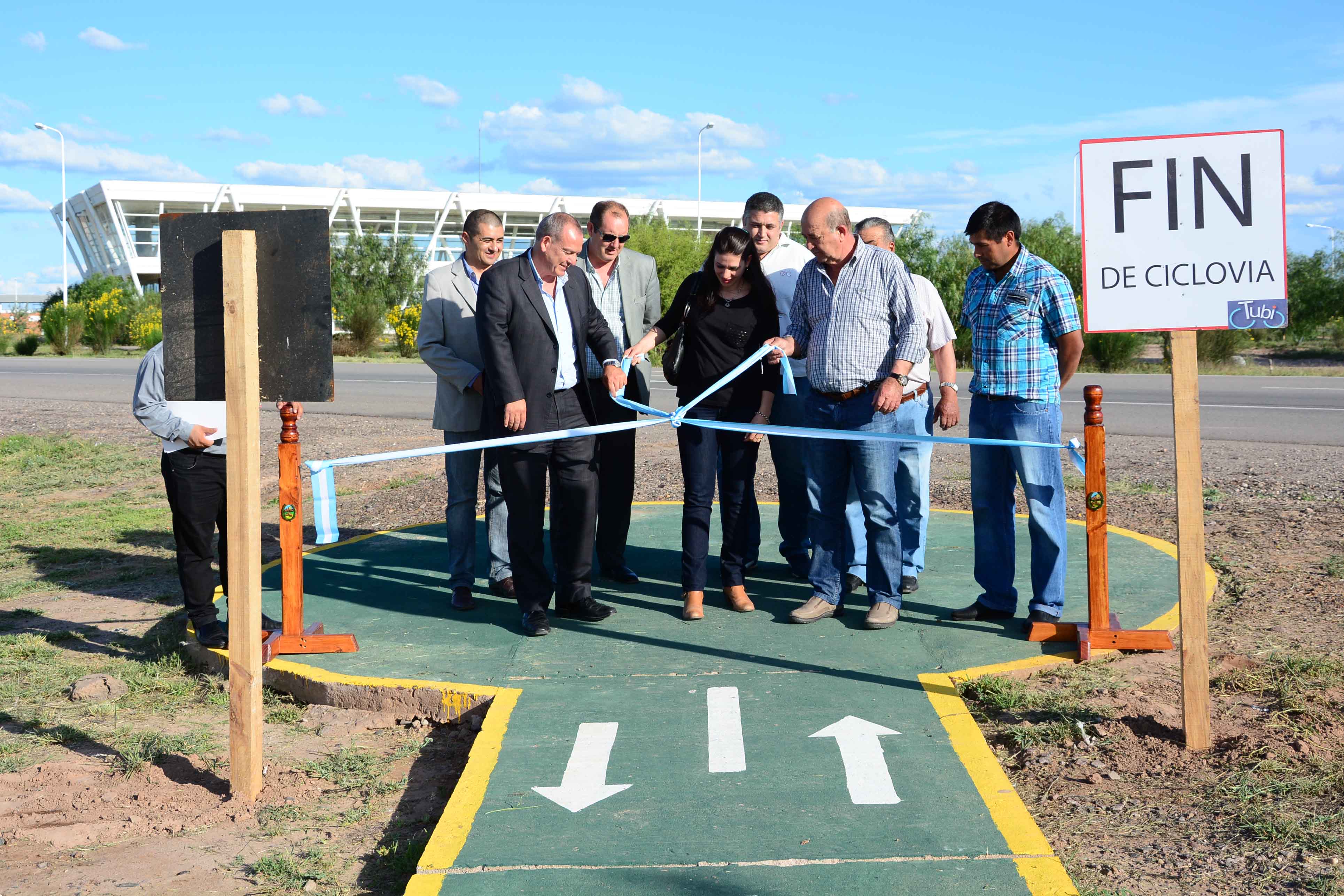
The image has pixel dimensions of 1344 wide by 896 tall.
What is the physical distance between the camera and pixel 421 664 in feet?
17.9

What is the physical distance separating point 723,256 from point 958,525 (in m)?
3.61

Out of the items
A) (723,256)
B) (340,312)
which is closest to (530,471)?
(723,256)

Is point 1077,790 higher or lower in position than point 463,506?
lower

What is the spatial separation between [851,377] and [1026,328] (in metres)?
0.88

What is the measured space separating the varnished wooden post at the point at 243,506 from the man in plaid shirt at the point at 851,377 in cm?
267

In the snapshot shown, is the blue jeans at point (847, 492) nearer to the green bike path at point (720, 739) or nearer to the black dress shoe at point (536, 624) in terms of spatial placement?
the green bike path at point (720, 739)

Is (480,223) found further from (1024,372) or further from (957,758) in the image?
(957,758)

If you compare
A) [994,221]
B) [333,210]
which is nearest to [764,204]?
[994,221]

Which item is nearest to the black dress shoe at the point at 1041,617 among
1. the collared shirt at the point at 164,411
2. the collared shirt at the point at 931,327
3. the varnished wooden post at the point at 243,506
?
the collared shirt at the point at 931,327

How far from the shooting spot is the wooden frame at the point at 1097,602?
17.9ft

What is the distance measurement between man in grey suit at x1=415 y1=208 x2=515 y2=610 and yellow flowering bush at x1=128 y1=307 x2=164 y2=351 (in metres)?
38.4

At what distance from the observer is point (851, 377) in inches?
227

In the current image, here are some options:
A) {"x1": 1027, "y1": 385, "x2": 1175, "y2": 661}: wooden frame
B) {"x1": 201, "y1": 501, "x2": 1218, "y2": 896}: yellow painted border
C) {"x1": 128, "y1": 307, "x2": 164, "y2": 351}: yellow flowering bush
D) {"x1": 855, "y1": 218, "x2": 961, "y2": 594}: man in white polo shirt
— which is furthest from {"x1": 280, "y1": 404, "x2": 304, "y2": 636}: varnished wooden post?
{"x1": 128, "y1": 307, "x2": 164, "y2": 351}: yellow flowering bush

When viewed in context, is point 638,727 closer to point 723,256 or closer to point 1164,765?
point 1164,765
